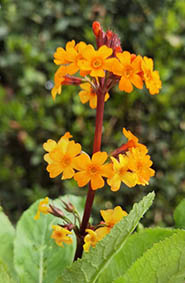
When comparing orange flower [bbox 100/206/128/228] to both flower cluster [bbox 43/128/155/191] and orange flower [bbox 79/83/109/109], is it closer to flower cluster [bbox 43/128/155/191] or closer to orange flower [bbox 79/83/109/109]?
flower cluster [bbox 43/128/155/191]

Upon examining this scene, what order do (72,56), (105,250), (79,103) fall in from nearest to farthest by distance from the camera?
(105,250) < (72,56) < (79,103)

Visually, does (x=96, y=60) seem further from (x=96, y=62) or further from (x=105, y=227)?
(x=105, y=227)

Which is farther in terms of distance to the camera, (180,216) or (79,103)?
(79,103)

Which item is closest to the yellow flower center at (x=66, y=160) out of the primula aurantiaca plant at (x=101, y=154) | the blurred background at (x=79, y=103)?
the primula aurantiaca plant at (x=101, y=154)

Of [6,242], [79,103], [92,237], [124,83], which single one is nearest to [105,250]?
[92,237]

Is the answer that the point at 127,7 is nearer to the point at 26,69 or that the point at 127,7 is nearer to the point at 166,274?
the point at 26,69

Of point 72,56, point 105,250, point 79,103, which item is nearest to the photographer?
point 105,250

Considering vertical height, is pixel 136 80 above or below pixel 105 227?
above

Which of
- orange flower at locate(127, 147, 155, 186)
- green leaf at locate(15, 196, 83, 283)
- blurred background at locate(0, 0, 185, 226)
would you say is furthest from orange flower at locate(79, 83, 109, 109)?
blurred background at locate(0, 0, 185, 226)
